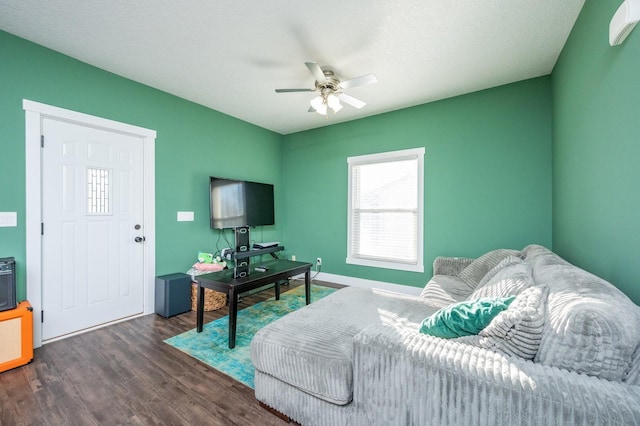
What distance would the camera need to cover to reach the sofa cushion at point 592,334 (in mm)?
834

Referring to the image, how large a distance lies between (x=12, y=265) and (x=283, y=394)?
93.4 inches

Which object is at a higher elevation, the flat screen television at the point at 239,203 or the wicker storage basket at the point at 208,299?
the flat screen television at the point at 239,203

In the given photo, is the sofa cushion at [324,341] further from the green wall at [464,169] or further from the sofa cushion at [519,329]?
the green wall at [464,169]

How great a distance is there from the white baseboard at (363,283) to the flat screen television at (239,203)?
128cm

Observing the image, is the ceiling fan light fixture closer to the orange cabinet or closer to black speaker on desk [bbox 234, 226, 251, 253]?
black speaker on desk [bbox 234, 226, 251, 253]

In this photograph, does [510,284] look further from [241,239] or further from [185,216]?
[185,216]

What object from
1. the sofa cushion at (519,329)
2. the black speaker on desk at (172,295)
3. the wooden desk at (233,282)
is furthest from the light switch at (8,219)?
the sofa cushion at (519,329)

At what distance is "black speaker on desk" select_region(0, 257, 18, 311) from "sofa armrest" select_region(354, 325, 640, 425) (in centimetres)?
274

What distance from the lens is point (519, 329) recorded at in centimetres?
101

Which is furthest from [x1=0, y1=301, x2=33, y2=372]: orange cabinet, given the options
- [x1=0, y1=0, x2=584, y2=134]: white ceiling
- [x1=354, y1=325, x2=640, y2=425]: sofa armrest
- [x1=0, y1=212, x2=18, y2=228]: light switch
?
[x1=354, y1=325, x2=640, y2=425]: sofa armrest

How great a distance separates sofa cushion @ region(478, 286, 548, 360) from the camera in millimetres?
994

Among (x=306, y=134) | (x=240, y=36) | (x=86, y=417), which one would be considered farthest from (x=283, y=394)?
(x=306, y=134)

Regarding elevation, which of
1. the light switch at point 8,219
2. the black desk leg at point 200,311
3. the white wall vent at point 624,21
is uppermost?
the white wall vent at point 624,21

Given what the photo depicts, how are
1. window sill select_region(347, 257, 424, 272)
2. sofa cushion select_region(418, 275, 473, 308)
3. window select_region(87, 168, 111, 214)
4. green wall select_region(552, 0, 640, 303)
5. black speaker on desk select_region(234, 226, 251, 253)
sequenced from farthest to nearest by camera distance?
window sill select_region(347, 257, 424, 272)
black speaker on desk select_region(234, 226, 251, 253)
window select_region(87, 168, 111, 214)
sofa cushion select_region(418, 275, 473, 308)
green wall select_region(552, 0, 640, 303)
